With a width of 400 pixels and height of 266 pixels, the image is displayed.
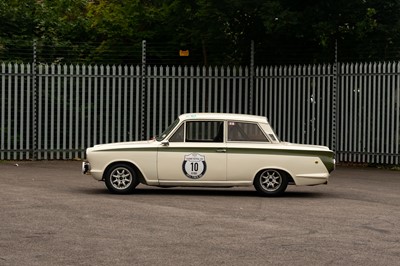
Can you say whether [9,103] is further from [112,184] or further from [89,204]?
[89,204]

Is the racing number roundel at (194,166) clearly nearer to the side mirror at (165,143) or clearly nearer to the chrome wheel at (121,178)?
the side mirror at (165,143)

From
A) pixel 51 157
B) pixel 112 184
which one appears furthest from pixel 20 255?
pixel 51 157

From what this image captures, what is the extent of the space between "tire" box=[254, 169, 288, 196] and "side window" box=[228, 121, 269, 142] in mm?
599

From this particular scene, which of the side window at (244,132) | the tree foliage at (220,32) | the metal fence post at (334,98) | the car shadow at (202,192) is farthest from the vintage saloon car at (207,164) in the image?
the tree foliage at (220,32)

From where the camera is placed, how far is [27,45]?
84.5 ft

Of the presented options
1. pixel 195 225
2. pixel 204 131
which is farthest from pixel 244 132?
pixel 195 225

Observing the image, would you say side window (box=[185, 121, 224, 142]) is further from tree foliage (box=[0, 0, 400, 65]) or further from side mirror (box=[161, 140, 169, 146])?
tree foliage (box=[0, 0, 400, 65])

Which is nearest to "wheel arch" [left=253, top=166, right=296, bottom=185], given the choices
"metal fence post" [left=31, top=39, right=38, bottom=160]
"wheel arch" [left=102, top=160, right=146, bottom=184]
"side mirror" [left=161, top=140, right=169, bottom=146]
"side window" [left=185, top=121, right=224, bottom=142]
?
"side window" [left=185, top=121, right=224, bottom=142]

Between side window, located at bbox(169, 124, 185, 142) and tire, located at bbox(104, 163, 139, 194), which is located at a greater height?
side window, located at bbox(169, 124, 185, 142)

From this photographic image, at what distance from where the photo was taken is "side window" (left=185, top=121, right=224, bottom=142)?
16.3 meters

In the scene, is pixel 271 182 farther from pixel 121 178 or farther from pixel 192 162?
pixel 121 178

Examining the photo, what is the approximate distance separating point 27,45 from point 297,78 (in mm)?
7462

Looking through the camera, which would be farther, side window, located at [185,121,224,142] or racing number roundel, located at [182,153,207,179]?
side window, located at [185,121,224,142]

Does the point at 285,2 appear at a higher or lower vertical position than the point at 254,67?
higher
